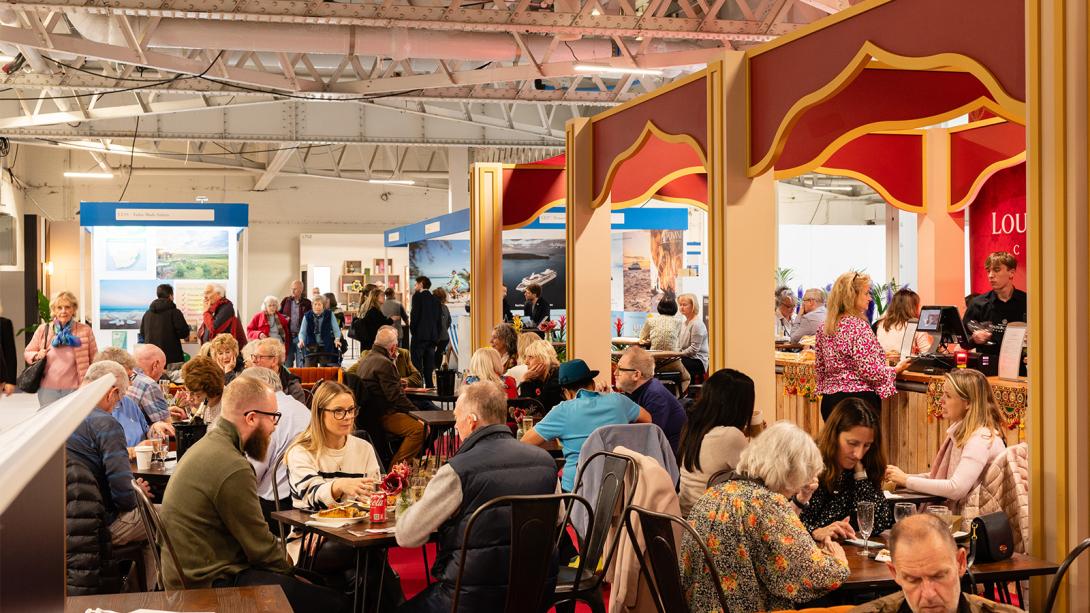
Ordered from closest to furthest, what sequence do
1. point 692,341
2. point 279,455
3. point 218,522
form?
point 218,522 → point 279,455 → point 692,341

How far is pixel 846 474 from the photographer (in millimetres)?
4020

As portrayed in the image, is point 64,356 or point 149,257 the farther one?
point 149,257

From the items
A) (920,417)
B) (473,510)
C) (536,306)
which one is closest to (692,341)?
(536,306)

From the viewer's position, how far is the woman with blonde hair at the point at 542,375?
782 cm

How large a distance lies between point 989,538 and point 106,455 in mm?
3318

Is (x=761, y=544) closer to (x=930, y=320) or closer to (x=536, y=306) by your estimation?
(x=930, y=320)

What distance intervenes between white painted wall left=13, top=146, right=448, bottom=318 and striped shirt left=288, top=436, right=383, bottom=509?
19865mm

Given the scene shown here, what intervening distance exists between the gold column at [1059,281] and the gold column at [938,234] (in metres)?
6.37

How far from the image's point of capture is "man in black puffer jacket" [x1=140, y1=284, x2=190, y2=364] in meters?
12.2

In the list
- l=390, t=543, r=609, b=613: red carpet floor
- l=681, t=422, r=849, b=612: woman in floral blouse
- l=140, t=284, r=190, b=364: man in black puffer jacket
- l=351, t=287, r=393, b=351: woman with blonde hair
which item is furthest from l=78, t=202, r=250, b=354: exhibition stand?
l=681, t=422, r=849, b=612: woman in floral blouse

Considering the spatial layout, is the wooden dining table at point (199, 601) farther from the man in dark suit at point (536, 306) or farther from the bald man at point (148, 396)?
the man in dark suit at point (536, 306)

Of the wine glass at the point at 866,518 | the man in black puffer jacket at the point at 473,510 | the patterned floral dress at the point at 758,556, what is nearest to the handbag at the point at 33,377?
the man in black puffer jacket at the point at 473,510

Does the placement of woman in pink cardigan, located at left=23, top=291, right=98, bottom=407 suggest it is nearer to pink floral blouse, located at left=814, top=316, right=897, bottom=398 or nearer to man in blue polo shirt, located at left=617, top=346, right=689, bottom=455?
man in blue polo shirt, located at left=617, top=346, right=689, bottom=455

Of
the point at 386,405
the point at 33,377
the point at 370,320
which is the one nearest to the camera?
the point at 33,377
